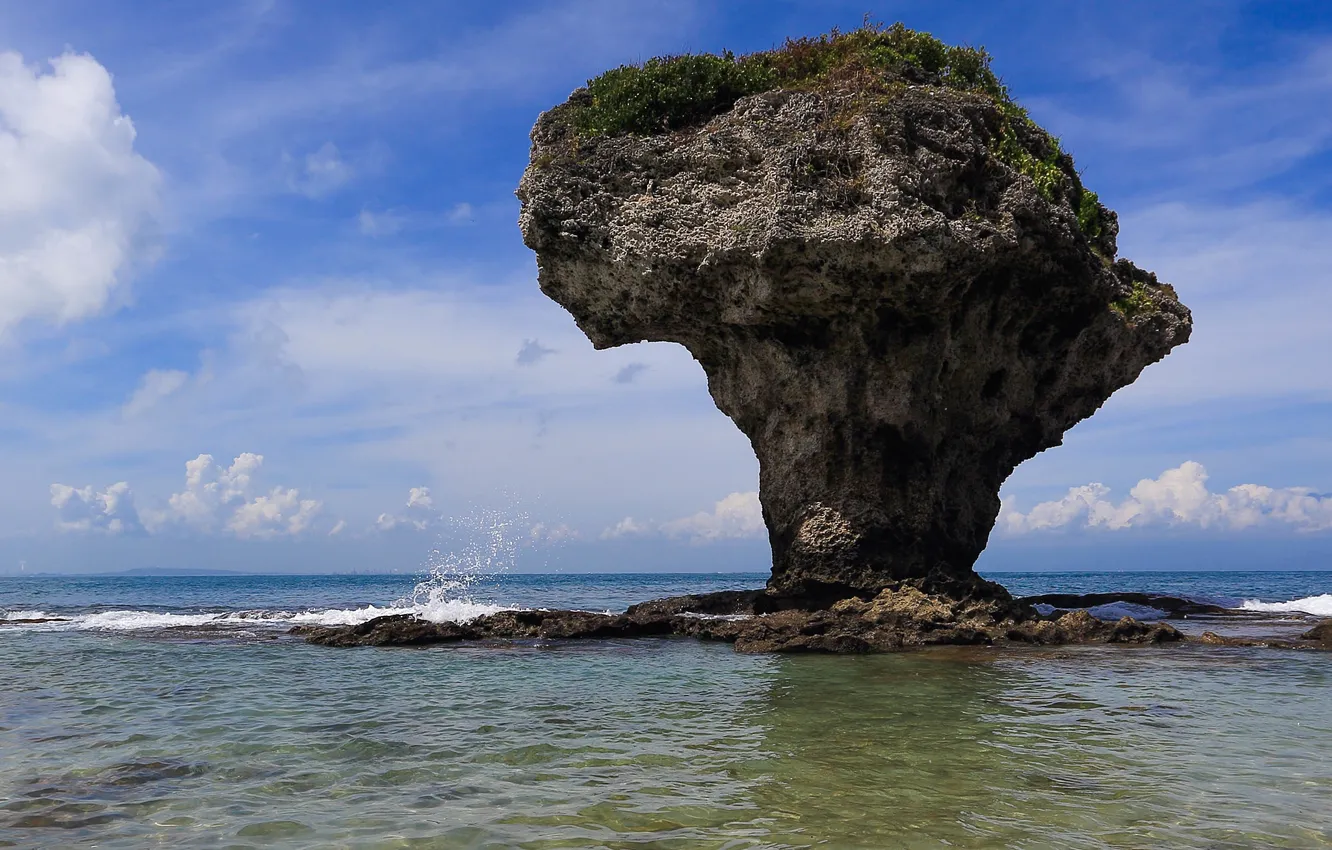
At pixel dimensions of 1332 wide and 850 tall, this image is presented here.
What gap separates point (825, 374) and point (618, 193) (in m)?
5.66

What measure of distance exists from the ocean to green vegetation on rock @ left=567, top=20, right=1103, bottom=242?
408 inches

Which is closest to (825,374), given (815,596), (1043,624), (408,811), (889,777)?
(815,596)

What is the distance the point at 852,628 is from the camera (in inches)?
656

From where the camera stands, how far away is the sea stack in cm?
1694

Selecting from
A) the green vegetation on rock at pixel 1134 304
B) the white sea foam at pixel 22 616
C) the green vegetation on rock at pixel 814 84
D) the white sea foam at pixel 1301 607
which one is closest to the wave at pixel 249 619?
the white sea foam at pixel 22 616

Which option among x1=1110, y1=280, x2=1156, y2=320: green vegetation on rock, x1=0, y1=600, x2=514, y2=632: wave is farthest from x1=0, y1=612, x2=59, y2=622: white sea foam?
x1=1110, y1=280, x2=1156, y2=320: green vegetation on rock

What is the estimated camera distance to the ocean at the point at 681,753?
5.99 metres

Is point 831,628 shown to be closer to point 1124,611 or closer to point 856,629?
point 856,629

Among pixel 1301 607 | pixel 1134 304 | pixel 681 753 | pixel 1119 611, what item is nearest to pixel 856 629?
pixel 681 753

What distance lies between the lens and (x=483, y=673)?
1341cm

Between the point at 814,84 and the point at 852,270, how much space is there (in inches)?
190

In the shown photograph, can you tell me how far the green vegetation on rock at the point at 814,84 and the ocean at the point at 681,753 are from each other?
10360 mm

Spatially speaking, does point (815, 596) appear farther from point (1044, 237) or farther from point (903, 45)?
point (903, 45)

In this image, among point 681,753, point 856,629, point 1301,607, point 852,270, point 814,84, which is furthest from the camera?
point 1301,607
